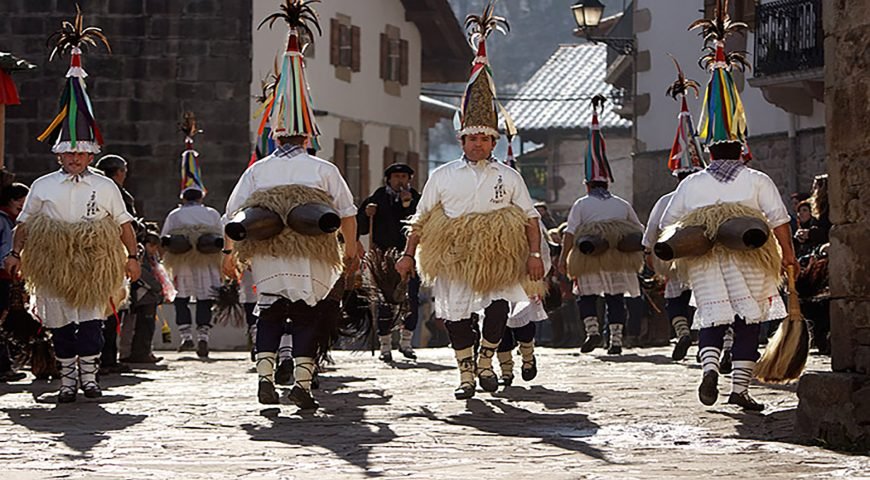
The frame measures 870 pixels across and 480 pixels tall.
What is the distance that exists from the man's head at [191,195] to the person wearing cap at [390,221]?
11.3 feet

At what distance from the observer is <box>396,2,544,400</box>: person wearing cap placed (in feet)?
40.2

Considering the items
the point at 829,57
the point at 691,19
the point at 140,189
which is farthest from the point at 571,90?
the point at 829,57

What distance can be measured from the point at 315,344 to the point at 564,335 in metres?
17.8

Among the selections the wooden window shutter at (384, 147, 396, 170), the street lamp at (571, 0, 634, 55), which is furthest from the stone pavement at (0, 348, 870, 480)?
the wooden window shutter at (384, 147, 396, 170)

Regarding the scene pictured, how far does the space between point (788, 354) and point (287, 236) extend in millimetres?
3059

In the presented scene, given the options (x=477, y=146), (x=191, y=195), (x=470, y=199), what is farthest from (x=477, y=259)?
(x=191, y=195)

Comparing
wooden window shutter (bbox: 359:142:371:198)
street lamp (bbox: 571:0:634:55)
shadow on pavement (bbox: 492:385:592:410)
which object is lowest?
shadow on pavement (bbox: 492:385:592:410)

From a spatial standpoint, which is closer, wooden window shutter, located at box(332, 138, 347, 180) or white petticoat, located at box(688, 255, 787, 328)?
white petticoat, located at box(688, 255, 787, 328)

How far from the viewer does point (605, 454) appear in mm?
9117

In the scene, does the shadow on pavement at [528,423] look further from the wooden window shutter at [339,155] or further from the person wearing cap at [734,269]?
the wooden window shutter at [339,155]

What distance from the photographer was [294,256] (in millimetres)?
11562

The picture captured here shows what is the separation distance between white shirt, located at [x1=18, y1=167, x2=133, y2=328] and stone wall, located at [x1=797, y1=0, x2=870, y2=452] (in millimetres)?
4898

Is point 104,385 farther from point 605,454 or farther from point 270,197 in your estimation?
point 605,454

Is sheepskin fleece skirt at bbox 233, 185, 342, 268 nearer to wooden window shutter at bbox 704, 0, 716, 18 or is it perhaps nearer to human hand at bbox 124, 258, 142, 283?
human hand at bbox 124, 258, 142, 283
